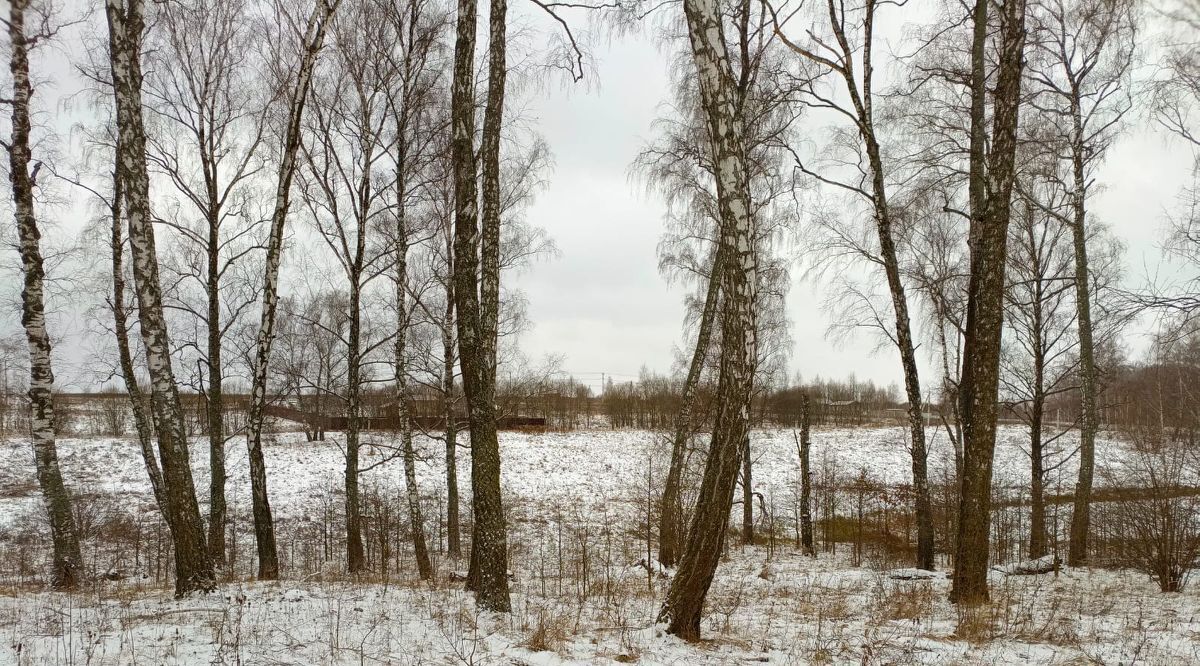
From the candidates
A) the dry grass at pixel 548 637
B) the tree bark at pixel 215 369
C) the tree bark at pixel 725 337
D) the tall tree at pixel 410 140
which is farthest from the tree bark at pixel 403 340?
the tree bark at pixel 725 337

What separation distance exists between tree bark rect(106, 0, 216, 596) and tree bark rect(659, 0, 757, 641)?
4.92 m

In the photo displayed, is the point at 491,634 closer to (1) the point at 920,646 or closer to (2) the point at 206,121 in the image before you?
(1) the point at 920,646

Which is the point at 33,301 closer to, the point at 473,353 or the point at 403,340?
the point at 403,340

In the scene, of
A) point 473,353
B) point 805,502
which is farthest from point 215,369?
point 805,502

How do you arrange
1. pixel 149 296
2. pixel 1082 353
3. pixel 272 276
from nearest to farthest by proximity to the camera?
pixel 149 296
pixel 272 276
pixel 1082 353

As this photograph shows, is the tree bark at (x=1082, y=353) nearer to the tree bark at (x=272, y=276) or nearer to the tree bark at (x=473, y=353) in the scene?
the tree bark at (x=473, y=353)

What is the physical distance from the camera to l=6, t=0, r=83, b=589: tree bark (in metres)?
8.59

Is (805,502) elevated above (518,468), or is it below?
above

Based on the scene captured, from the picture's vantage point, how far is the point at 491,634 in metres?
5.04

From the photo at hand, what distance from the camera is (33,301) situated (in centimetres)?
862

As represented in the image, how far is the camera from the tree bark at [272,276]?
25.8 feet

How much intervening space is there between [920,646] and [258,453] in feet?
29.3

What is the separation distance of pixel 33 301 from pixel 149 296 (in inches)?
166

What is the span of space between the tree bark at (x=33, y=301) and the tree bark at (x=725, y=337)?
902cm
